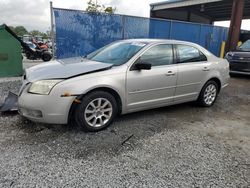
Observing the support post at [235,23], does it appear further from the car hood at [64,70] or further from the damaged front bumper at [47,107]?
the damaged front bumper at [47,107]

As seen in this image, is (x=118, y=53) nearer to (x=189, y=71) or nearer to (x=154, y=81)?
(x=154, y=81)

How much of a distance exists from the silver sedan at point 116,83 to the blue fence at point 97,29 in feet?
12.9

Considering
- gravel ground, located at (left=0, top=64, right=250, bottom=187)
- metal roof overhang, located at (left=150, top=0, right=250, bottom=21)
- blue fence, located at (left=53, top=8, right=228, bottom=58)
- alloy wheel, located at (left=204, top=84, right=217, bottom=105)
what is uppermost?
metal roof overhang, located at (left=150, top=0, right=250, bottom=21)

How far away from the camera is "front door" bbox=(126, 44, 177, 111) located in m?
3.95

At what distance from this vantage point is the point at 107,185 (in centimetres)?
242

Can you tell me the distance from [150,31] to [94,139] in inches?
322

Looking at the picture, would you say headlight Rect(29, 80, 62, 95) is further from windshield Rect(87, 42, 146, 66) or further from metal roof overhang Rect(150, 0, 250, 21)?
metal roof overhang Rect(150, 0, 250, 21)

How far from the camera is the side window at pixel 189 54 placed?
15.3ft

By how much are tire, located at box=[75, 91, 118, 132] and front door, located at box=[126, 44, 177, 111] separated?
37 cm

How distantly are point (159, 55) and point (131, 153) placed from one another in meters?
2.05

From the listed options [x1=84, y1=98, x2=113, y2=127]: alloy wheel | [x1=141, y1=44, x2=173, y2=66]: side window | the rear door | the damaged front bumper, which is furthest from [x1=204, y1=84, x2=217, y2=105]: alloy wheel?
the damaged front bumper

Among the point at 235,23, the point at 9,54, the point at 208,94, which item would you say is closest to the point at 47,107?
the point at 208,94

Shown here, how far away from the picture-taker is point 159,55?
14.3 ft

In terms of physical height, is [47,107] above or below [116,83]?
below
